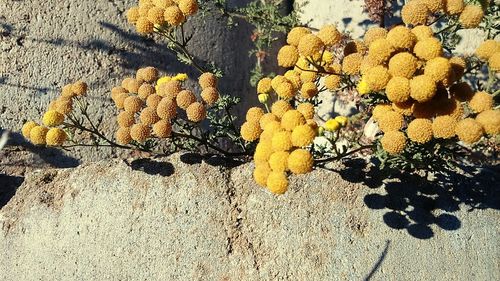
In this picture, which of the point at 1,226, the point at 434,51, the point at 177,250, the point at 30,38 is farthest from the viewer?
the point at 30,38

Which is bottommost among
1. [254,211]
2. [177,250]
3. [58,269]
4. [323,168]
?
[58,269]

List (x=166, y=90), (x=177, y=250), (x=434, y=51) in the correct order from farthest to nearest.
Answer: (x=177, y=250), (x=166, y=90), (x=434, y=51)

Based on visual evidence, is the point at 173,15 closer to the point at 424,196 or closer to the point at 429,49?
the point at 429,49

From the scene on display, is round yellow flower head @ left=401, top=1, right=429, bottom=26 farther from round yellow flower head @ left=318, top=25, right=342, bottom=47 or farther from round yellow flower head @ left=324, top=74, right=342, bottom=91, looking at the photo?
round yellow flower head @ left=324, top=74, right=342, bottom=91

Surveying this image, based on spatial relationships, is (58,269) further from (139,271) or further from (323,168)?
(323,168)

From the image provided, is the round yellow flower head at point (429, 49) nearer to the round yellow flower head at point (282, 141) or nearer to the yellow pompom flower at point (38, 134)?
the round yellow flower head at point (282, 141)

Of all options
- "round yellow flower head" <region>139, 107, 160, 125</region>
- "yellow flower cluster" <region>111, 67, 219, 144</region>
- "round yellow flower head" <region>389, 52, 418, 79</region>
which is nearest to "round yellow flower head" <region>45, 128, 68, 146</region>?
"yellow flower cluster" <region>111, 67, 219, 144</region>

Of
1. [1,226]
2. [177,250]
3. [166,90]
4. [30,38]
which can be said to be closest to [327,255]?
[177,250]
